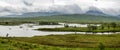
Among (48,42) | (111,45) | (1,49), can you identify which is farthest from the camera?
(48,42)

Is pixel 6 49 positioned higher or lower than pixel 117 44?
higher

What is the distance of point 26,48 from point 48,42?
30.9 metres

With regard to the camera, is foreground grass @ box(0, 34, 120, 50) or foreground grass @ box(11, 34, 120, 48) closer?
foreground grass @ box(0, 34, 120, 50)

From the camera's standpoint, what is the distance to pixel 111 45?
350 ft

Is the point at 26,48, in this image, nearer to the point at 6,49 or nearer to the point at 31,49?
the point at 31,49

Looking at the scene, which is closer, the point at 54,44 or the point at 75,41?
the point at 54,44

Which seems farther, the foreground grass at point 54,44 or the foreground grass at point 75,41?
the foreground grass at point 75,41

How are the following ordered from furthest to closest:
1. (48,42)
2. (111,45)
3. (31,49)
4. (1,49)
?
(48,42) → (111,45) → (31,49) → (1,49)

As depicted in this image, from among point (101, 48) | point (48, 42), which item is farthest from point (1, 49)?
point (48, 42)

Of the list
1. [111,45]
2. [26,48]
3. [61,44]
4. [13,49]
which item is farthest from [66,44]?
[13,49]

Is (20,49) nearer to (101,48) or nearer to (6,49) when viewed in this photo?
(6,49)

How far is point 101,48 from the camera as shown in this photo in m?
82.2

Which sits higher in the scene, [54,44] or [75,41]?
[54,44]

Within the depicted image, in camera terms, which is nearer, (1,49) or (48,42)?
(1,49)
